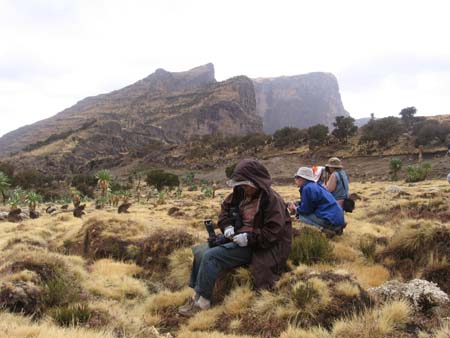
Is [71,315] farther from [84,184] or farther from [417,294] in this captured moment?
[84,184]

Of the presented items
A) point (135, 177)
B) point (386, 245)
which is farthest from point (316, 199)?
point (135, 177)

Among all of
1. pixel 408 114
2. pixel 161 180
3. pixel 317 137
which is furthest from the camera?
pixel 408 114

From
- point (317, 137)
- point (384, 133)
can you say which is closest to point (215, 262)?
point (384, 133)

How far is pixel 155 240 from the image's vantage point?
27.5 ft

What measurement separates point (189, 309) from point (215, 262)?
72 cm

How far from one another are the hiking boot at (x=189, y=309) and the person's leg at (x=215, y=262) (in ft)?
0.61

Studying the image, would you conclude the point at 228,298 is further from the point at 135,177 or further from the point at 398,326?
the point at 135,177

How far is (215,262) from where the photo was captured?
511cm

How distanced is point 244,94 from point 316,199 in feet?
638

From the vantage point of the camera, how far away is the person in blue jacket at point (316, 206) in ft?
23.0

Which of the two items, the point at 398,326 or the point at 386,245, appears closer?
the point at 398,326

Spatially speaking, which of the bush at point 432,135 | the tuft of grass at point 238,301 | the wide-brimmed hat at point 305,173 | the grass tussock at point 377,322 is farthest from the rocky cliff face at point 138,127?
the grass tussock at point 377,322

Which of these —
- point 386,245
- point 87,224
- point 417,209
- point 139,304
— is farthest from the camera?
point 417,209

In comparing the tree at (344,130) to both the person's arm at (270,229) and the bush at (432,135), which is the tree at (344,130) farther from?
the person's arm at (270,229)
